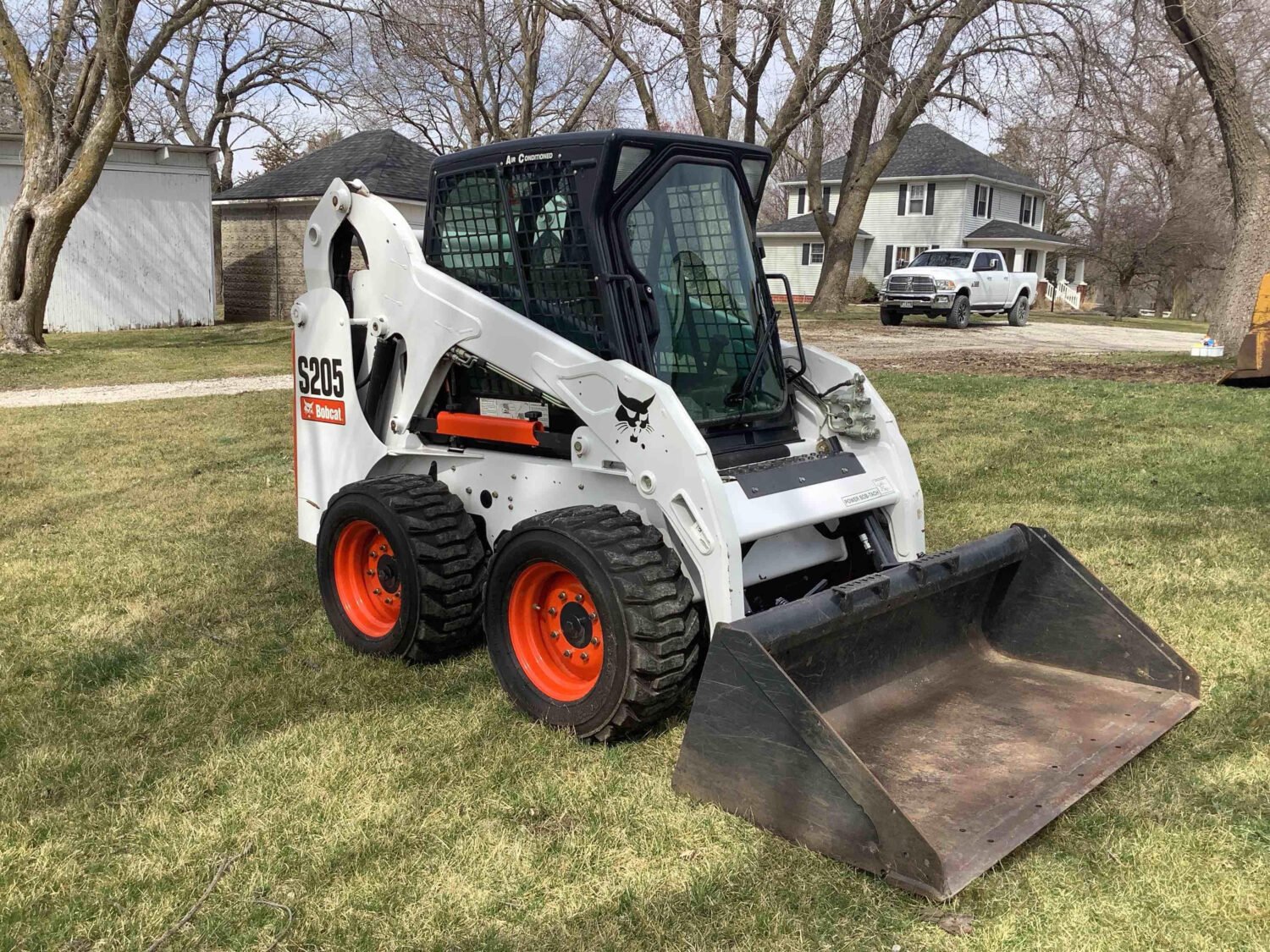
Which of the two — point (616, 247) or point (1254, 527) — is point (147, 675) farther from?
point (1254, 527)

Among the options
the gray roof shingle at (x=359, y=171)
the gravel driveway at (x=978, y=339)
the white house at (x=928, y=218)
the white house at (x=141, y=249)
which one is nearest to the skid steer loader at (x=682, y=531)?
the gravel driveway at (x=978, y=339)

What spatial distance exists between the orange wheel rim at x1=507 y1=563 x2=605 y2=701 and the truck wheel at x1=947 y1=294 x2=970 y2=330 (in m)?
22.6

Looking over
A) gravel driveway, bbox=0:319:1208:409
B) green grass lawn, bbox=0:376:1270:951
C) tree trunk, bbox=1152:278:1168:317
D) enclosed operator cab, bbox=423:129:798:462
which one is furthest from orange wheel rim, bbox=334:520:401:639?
tree trunk, bbox=1152:278:1168:317

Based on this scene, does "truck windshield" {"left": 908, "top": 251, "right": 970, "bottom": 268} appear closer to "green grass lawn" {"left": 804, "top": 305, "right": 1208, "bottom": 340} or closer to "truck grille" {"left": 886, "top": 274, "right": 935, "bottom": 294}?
"truck grille" {"left": 886, "top": 274, "right": 935, "bottom": 294}

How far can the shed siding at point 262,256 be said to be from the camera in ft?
83.5

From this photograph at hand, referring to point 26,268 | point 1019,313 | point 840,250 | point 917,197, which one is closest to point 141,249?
point 26,268

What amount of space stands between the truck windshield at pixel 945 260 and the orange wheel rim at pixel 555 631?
23527 millimetres

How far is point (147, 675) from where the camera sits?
15.1 feet

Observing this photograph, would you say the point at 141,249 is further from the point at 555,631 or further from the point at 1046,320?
the point at 1046,320

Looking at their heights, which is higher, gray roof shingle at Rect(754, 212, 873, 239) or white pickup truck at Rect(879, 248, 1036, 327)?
gray roof shingle at Rect(754, 212, 873, 239)

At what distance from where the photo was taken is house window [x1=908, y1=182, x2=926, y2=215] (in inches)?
1678

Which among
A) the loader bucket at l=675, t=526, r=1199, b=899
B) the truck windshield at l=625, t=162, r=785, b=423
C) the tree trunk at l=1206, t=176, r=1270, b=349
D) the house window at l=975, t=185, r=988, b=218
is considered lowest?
the loader bucket at l=675, t=526, r=1199, b=899

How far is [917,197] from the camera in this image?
42812 millimetres

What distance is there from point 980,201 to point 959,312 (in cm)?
2015
